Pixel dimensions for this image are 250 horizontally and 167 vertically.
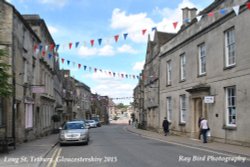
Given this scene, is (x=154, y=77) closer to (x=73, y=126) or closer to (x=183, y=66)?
(x=183, y=66)

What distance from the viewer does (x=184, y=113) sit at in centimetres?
3045

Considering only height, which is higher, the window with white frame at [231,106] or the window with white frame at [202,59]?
the window with white frame at [202,59]

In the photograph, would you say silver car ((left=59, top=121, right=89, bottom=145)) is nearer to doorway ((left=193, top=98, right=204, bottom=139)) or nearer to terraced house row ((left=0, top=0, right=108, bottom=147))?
terraced house row ((left=0, top=0, right=108, bottom=147))

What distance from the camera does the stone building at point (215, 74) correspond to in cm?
2078

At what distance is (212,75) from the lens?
968 inches

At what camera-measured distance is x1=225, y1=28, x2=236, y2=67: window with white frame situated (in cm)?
2225

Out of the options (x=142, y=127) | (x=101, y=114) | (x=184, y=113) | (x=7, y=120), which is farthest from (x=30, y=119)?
(x=101, y=114)

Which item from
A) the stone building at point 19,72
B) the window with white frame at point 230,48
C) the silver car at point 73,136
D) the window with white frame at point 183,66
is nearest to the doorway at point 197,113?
the window with white frame at point 183,66

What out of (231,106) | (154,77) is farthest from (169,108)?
(231,106)

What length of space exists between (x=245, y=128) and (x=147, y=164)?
369 inches

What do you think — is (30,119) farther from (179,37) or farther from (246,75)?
(246,75)

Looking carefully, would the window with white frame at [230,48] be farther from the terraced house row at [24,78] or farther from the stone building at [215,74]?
the terraced house row at [24,78]

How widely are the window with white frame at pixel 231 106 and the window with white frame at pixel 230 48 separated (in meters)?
1.51

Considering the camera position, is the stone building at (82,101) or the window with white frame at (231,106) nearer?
Answer: the window with white frame at (231,106)
